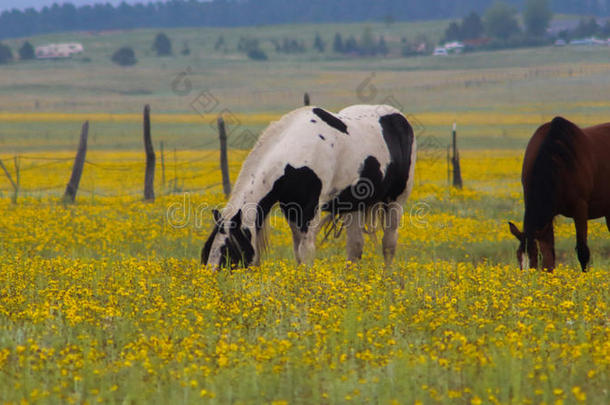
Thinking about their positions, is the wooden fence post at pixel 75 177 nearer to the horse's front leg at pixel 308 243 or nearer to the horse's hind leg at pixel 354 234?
the horse's hind leg at pixel 354 234

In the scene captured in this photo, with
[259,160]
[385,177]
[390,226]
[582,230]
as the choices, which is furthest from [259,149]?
[582,230]

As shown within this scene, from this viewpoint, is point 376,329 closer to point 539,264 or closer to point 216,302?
point 216,302

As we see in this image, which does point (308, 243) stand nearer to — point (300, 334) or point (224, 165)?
point (300, 334)

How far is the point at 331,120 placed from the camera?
10266 mm

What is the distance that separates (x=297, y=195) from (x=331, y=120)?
1.18 meters

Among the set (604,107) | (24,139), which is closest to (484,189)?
(24,139)

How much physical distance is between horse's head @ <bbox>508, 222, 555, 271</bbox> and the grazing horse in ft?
6.64

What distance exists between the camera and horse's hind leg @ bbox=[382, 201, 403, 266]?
11922 millimetres

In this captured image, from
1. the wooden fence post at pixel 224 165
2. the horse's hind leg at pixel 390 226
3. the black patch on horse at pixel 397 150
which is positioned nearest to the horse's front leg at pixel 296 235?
the black patch on horse at pixel 397 150

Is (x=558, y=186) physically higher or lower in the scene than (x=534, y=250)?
higher

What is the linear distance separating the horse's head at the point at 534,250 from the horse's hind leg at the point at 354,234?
2270 mm

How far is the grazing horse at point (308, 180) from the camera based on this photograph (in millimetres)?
9258

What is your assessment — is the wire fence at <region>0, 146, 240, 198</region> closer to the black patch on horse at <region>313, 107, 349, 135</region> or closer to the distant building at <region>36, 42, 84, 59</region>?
the black patch on horse at <region>313, 107, 349, 135</region>

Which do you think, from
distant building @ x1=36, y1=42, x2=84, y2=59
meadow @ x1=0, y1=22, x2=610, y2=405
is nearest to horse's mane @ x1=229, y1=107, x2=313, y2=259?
meadow @ x1=0, y1=22, x2=610, y2=405
